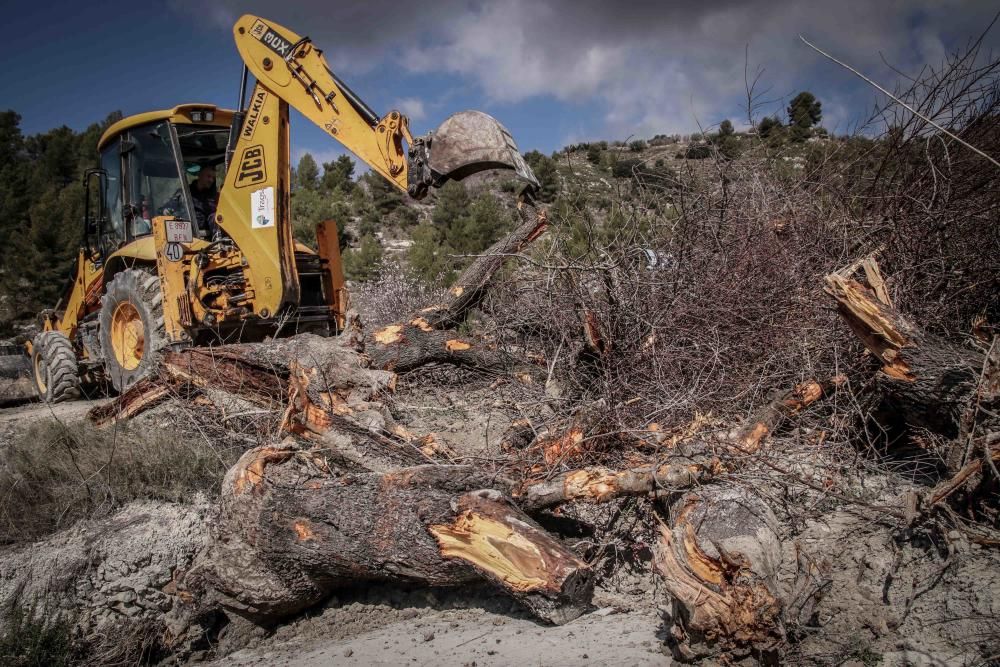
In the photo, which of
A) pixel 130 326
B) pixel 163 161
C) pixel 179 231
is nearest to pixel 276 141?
pixel 179 231

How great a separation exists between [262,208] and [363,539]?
3803mm

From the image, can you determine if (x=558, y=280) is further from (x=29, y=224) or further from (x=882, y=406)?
(x=29, y=224)

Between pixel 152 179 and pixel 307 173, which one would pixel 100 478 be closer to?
pixel 152 179

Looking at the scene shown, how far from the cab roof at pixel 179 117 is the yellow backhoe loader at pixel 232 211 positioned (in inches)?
0.5

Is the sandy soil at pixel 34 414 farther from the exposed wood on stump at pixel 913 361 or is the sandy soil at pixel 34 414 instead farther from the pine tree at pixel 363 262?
the pine tree at pixel 363 262

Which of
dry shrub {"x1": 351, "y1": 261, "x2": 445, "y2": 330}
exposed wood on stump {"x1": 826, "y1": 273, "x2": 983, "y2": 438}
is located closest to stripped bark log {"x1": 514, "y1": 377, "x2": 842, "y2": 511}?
exposed wood on stump {"x1": 826, "y1": 273, "x2": 983, "y2": 438}

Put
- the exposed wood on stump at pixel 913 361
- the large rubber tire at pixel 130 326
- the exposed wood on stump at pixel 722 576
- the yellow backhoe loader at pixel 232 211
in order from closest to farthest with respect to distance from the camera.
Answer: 1. the exposed wood on stump at pixel 722 576
2. the exposed wood on stump at pixel 913 361
3. the yellow backhoe loader at pixel 232 211
4. the large rubber tire at pixel 130 326

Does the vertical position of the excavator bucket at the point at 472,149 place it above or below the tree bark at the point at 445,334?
above

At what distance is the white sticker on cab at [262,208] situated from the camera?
589cm

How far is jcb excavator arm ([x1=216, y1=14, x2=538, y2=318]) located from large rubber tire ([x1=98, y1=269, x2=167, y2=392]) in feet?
3.27

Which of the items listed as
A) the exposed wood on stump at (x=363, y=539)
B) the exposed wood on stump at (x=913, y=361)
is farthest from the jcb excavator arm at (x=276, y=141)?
the exposed wood on stump at (x=913, y=361)

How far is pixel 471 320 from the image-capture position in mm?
6734

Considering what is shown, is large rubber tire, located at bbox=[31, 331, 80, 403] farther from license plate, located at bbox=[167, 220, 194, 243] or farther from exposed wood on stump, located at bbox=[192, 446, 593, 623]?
exposed wood on stump, located at bbox=[192, 446, 593, 623]

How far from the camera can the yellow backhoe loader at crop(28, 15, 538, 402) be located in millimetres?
5211
